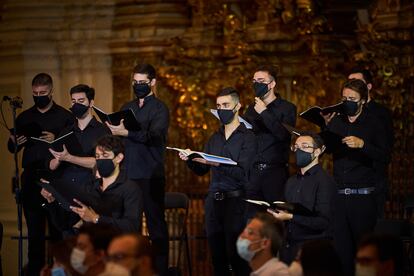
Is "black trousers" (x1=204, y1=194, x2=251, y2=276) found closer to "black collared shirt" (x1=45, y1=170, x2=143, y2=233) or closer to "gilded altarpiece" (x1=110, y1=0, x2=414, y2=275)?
"black collared shirt" (x1=45, y1=170, x2=143, y2=233)

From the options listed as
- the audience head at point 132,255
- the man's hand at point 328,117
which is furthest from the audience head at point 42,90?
the audience head at point 132,255

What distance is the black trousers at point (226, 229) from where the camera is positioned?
13.0m

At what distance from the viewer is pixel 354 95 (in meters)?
13.0

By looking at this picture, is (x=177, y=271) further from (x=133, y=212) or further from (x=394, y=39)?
(x=394, y=39)

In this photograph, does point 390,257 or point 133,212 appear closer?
point 390,257

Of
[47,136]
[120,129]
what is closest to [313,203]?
[120,129]

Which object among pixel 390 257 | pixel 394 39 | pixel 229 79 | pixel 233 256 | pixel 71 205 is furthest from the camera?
pixel 229 79

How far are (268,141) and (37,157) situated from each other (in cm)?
209

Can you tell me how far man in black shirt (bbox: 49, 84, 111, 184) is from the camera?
1338 cm

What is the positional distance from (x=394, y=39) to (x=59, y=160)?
4265mm

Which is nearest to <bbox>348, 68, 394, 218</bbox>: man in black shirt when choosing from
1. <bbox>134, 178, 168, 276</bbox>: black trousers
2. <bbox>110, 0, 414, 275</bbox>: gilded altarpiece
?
<bbox>134, 178, 168, 276</bbox>: black trousers

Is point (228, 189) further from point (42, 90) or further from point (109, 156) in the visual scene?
point (42, 90)

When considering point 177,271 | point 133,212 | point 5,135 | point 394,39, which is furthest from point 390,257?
point 5,135

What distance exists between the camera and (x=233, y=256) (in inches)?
513
